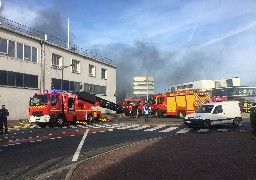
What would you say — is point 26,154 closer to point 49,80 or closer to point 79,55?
point 49,80

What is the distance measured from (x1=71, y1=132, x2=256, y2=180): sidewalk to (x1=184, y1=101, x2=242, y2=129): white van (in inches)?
352

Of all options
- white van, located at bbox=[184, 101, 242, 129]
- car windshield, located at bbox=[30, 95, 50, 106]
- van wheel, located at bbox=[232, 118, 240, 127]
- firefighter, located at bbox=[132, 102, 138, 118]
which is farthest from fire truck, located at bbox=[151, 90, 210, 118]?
car windshield, located at bbox=[30, 95, 50, 106]

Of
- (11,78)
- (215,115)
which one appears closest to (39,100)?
(11,78)

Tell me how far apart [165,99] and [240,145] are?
23.9 meters

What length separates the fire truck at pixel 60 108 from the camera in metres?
23.6

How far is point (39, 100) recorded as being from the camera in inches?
940

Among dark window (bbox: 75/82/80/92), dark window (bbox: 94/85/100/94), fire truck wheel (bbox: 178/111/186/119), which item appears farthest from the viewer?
dark window (bbox: 94/85/100/94)

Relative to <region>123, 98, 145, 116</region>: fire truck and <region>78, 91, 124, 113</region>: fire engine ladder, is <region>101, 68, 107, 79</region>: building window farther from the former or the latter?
<region>78, 91, 124, 113</region>: fire engine ladder

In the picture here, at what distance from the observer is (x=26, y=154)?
35.0ft

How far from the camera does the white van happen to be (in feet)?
66.3

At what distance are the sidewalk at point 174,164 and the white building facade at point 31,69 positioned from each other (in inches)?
894

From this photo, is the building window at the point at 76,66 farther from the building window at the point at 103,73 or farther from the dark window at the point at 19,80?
the dark window at the point at 19,80

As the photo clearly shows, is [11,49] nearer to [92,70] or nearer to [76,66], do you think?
[76,66]

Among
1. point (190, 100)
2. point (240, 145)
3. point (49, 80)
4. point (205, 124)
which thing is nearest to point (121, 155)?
point (240, 145)
